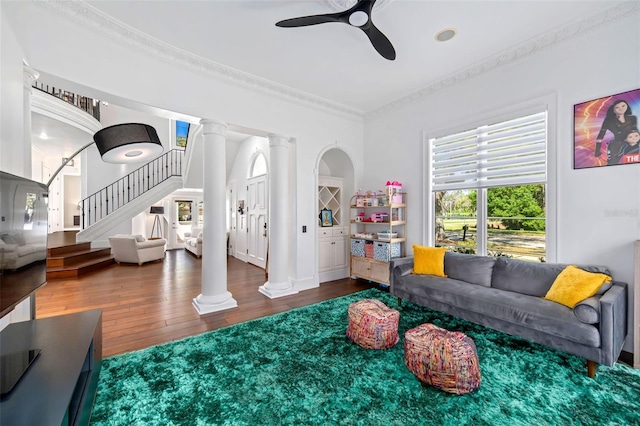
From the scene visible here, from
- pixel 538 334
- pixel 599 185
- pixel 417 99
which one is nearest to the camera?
pixel 538 334

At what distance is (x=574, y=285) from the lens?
2473 millimetres

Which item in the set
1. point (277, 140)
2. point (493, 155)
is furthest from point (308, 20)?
point (493, 155)

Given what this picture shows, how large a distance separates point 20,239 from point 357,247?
13.7 ft

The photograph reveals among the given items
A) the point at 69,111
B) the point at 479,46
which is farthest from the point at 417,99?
the point at 69,111

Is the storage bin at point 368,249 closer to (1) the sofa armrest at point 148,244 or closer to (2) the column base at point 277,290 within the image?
(2) the column base at point 277,290

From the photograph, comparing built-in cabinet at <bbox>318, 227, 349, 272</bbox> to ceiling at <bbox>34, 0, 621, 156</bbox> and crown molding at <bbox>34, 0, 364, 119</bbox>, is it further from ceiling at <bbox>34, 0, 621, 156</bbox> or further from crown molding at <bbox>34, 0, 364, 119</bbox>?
ceiling at <bbox>34, 0, 621, 156</bbox>

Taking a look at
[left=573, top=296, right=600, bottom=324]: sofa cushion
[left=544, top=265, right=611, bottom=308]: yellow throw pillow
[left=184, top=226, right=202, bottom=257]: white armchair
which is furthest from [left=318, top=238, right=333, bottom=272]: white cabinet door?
[left=184, top=226, right=202, bottom=257]: white armchair

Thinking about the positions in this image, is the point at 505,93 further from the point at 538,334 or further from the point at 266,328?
the point at 266,328

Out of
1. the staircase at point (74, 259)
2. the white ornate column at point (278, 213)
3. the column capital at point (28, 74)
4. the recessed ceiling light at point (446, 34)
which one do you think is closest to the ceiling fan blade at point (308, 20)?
the recessed ceiling light at point (446, 34)

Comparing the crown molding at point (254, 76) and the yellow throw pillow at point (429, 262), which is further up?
the crown molding at point (254, 76)

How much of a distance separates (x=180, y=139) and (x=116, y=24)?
796 centimetres

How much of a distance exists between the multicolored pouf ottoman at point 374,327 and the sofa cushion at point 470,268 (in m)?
1.40

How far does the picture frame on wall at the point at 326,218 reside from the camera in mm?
5211

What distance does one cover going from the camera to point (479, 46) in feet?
10.4
